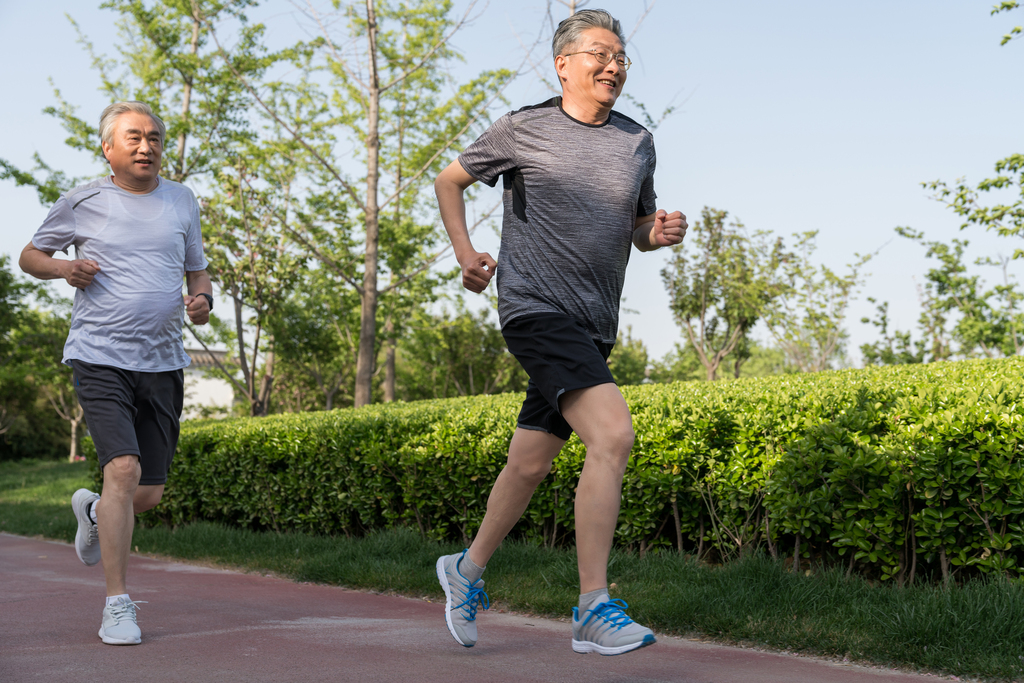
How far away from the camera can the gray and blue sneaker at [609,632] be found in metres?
2.45

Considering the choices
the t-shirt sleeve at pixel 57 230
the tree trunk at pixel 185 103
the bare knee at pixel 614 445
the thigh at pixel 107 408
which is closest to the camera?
the bare knee at pixel 614 445

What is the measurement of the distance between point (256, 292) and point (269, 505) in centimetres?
773

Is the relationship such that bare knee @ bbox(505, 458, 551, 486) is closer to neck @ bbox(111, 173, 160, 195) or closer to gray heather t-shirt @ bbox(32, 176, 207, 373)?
gray heather t-shirt @ bbox(32, 176, 207, 373)

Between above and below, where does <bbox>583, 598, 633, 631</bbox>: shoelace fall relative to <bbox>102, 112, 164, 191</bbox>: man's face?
below

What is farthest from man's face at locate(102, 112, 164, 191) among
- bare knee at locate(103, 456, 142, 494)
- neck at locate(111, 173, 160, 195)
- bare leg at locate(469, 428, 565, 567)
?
bare leg at locate(469, 428, 565, 567)

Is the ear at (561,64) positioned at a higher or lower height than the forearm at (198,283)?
higher

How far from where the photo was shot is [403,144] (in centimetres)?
1814

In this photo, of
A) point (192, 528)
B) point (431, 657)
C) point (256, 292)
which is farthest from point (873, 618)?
point (256, 292)

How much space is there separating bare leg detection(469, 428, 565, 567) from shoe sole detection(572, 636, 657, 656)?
1.89ft

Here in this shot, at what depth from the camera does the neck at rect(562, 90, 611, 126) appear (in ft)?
9.75

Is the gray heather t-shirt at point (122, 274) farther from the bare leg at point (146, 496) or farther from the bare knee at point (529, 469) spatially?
the bare knee at point (529, 469)

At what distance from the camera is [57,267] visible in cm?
361

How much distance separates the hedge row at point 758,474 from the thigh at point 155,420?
6.87 ft

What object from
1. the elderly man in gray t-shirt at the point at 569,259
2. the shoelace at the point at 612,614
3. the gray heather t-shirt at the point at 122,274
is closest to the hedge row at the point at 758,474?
the elderly man in gray t-shirt at the point at 569,259
